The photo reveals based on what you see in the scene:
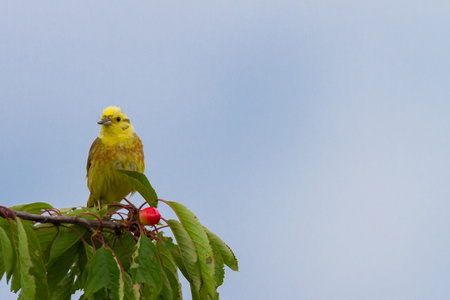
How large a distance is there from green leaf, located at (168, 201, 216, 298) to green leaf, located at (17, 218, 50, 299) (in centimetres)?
103

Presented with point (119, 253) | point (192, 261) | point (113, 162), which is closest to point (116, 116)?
point (113, 162)

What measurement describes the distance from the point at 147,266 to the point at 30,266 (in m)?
0.80

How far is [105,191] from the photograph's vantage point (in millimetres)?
7430

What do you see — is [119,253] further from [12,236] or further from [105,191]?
[105,191]

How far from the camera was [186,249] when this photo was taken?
164 inches

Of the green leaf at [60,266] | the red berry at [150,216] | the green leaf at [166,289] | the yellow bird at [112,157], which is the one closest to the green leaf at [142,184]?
the red berry at [150,216]

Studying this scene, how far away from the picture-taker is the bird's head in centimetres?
758

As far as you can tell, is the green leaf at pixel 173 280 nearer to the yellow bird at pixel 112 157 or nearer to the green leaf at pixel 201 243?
the green leaf at pixel 201 243

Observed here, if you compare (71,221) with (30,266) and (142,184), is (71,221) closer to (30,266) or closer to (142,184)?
(142,184)

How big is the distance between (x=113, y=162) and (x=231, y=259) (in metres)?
3.15

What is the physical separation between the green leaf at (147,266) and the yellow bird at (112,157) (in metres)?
3.40

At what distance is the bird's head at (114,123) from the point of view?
7.58 meters

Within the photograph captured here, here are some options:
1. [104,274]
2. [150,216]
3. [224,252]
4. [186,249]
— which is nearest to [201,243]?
[186,249]

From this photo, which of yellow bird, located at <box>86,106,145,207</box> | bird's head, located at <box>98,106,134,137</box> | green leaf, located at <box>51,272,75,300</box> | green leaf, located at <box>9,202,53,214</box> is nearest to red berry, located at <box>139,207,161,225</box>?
green leaf, located at <box>9,202,53,214</box>
